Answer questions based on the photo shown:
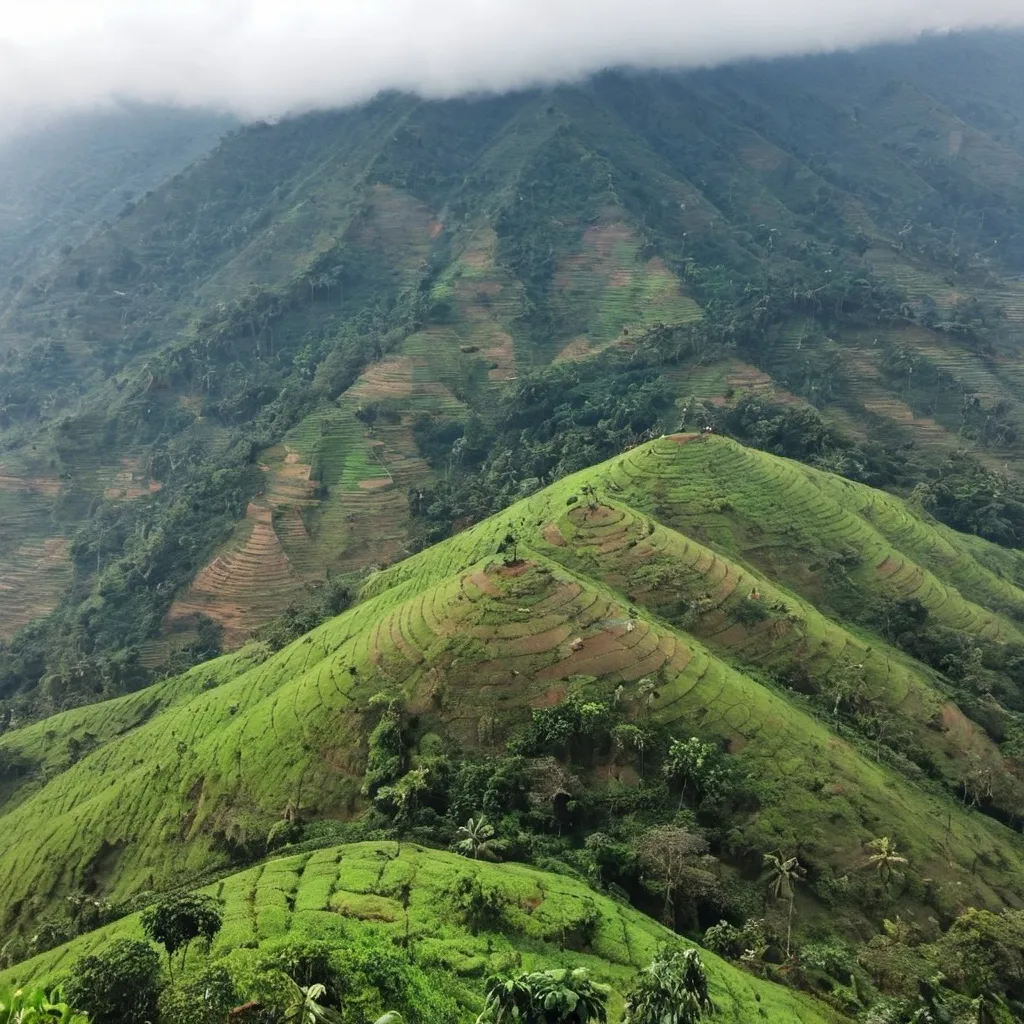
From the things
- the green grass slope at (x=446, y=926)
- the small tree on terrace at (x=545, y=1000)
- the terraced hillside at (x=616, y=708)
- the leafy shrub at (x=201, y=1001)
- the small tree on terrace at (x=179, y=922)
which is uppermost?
the small tree on terrace at (x=545, y=1000)

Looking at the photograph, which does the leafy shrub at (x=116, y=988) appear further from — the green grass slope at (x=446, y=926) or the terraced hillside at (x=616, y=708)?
the terraced hillside at (x=616, y=708)

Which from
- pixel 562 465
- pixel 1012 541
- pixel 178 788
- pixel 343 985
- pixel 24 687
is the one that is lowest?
pixel 24 687

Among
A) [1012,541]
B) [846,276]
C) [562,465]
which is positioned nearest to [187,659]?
[562,465]

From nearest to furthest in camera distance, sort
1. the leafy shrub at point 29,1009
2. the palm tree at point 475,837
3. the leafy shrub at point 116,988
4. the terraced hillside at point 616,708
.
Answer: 1. the leafy shrub at point 29,1009
2. the leafy shrub at point 116,988
3. the palm tree at point 475,837
4. the terraced hillside at point 616,708

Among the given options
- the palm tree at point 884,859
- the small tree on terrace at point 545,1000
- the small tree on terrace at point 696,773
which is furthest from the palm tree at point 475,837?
the palm tree at point 884,859

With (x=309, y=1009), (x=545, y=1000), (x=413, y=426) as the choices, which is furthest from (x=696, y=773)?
(x=413, y=426)

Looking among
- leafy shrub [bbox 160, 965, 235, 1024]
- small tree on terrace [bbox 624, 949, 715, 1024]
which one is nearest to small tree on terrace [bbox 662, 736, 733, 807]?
small tree on terrace [bbox 624, 949, 715, 1024]

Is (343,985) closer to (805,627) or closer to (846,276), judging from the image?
(805,627)
